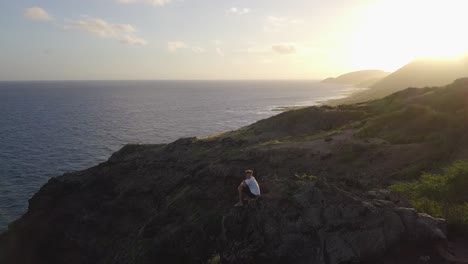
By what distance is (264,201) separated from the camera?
16250 mm

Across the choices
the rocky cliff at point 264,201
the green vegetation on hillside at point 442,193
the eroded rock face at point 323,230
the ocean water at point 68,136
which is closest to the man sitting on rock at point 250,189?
the rocky cliff at point 264,201

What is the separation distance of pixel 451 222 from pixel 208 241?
413 inches

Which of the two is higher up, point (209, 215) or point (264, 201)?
point (264, 201)

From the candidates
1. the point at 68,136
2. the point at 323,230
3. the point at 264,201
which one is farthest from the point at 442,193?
the point at 68,136

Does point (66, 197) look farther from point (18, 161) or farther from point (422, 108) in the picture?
point (422, 108)

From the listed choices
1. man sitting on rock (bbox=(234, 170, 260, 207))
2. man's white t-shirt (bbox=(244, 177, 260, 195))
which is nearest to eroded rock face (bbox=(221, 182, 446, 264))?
man sitting on rock (bbox=(234, 170, 260, 207))

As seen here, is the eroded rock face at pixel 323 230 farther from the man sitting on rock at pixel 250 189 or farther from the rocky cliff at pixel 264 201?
the man sitting on rock at pixel 250 189

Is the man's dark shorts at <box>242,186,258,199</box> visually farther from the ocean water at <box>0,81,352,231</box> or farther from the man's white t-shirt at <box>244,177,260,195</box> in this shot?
the ocean water at <box>0,81,352,231</box>

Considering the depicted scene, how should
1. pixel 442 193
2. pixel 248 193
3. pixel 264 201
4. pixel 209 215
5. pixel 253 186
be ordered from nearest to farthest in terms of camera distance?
pixel 264 201 < pixel 253 186 < pixel 248 193 < pixel 442 193 < pixel 209 215

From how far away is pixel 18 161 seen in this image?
230 ft

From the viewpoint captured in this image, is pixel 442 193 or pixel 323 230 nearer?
pixel 323 230

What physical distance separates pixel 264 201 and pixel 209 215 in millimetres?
7022

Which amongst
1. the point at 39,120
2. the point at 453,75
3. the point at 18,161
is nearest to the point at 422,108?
the point at 18,161

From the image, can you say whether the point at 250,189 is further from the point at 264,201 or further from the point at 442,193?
the point at 442,193
